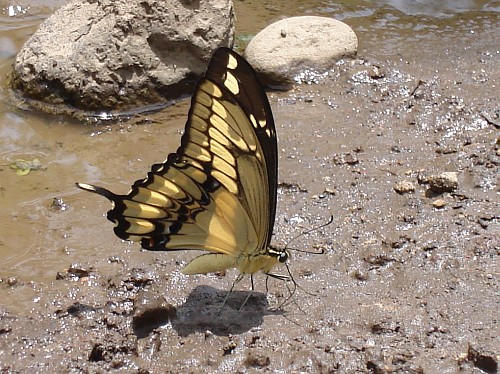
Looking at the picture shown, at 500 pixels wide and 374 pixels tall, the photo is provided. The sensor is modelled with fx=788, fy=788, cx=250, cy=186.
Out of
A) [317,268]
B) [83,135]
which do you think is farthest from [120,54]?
[317,268]

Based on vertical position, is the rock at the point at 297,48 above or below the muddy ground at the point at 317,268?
above

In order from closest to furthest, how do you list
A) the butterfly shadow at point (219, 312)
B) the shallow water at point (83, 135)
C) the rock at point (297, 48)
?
the butterfly shadow at point (219, 312) < the shallow water at point (83, 135) < the rock at point (297, 48)

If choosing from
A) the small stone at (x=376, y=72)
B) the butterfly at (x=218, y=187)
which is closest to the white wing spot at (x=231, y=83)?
the butterfly at (x=218, y=187)

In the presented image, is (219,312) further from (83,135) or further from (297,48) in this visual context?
(297,48)

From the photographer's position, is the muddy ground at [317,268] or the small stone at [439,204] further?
the small stone at [439,204]

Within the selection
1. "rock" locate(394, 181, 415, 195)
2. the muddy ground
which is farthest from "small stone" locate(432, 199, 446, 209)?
"rock" locate(394, 181, 415, 195)

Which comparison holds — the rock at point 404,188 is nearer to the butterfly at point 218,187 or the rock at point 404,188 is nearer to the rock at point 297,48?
the butterfly at point 218,187


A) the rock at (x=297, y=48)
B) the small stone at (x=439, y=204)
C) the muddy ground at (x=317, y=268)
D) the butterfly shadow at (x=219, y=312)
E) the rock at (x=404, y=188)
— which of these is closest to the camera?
the muddy ground at (x=317, y=268)
